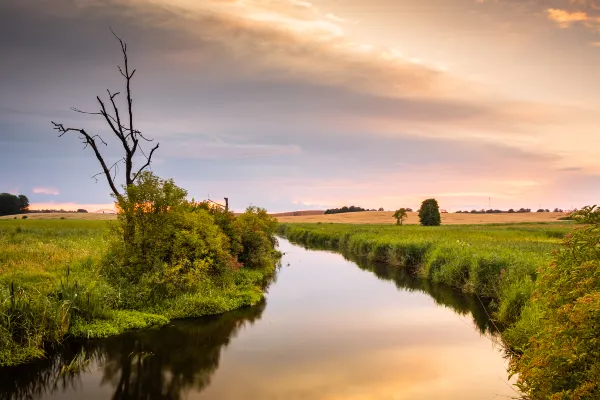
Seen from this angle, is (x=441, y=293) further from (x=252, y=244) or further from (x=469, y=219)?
(x=469, y=219)

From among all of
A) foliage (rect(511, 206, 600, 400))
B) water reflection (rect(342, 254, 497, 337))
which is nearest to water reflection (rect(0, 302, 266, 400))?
foliage (rect(511, 206, 600, 400))

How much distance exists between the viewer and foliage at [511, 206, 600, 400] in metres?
6.16

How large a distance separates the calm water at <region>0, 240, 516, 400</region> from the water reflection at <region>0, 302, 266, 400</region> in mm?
25

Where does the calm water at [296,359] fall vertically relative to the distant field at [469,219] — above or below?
below

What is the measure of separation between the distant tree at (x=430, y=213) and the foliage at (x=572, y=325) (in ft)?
230

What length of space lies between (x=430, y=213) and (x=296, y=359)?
6826 cm

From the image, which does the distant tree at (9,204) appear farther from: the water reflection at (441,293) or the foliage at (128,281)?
the water reflection at (441,293)

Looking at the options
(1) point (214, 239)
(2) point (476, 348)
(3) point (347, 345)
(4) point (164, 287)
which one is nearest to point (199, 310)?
(4) point (164, 287)

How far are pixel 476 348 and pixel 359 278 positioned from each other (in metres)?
13.4

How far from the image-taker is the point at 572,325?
6438 millimetres

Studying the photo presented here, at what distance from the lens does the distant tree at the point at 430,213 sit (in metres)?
76.1

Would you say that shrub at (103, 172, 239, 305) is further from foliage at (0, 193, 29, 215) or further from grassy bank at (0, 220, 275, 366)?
foliage at (0, 193, 29, 215)

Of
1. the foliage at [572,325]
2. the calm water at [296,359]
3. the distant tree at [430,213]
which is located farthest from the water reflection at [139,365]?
the distant tree at [430,213]

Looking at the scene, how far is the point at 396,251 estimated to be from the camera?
3206 centimetres
